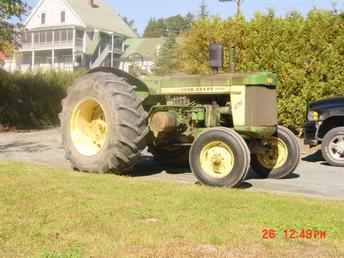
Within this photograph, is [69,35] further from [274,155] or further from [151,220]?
[151,220]

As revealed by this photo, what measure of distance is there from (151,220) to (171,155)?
207 inches

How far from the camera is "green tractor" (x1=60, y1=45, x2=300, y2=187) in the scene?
8.34 meters

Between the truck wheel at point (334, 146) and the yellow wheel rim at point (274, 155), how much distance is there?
2838 mm

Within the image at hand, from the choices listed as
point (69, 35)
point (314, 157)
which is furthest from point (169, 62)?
point (69, 35)

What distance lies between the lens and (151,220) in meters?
5.70

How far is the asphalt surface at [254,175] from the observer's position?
8547mm

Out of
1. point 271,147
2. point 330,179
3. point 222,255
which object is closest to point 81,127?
point 271,147

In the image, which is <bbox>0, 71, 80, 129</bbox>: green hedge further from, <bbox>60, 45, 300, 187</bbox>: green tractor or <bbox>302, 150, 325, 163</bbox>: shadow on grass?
<bbox>60, 45, 300, 187</bbox>: green tractor

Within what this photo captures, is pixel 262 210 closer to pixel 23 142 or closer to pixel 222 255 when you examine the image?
pixel 222 255

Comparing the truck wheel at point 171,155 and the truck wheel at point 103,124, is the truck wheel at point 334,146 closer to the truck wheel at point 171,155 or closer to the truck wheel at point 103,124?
the truck wheel at point 171,155

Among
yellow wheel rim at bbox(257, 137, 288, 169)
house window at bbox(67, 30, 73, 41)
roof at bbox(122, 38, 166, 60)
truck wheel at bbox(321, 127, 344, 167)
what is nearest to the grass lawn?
yellow wheel rim at bbox(257, 137, 288, 169)
